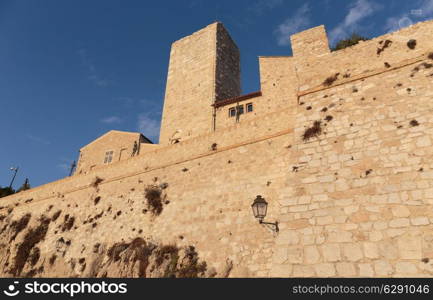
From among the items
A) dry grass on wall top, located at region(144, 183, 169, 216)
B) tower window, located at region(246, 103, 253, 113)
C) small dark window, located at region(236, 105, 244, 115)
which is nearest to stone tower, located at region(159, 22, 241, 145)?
small dark window, located at region(236, 105, 244, 115)

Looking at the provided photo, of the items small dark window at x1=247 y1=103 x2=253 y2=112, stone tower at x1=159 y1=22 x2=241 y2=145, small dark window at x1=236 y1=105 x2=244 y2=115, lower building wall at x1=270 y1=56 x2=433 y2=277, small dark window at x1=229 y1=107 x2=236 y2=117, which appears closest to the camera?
lower building wall at x1=270 y1=56 x2=433 y2=277

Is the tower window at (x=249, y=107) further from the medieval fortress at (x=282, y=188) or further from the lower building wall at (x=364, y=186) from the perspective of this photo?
the lower building wall at (x=364, y=186)

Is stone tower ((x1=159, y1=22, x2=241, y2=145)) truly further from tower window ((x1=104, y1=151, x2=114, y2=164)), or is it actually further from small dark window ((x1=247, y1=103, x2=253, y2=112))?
tower window ((x1=104, y1=151, x2=114, y2=164))

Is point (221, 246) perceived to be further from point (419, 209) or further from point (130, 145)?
point (130, 145)

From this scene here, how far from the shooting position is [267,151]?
12.0 metres

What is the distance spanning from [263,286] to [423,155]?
4.53m

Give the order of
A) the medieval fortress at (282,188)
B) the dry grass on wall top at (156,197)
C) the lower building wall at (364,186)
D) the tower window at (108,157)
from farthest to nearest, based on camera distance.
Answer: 1. the tower window at (108,157)
2. the dry grass on wall top at (156,197)
3. the medieval fortress at (282,188)
4. the lower building wall at (364,186)

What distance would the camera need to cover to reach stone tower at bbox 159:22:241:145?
22.3 metres

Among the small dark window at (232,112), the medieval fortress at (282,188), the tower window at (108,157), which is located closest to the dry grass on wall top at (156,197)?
the medieval fortress at (282,188)

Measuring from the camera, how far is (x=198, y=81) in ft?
77.9

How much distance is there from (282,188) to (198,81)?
1526 cm

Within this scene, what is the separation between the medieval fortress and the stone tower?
237 millimetres

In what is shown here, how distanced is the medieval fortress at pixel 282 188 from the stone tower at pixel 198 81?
24 centimetres

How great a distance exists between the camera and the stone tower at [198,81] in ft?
73.0
